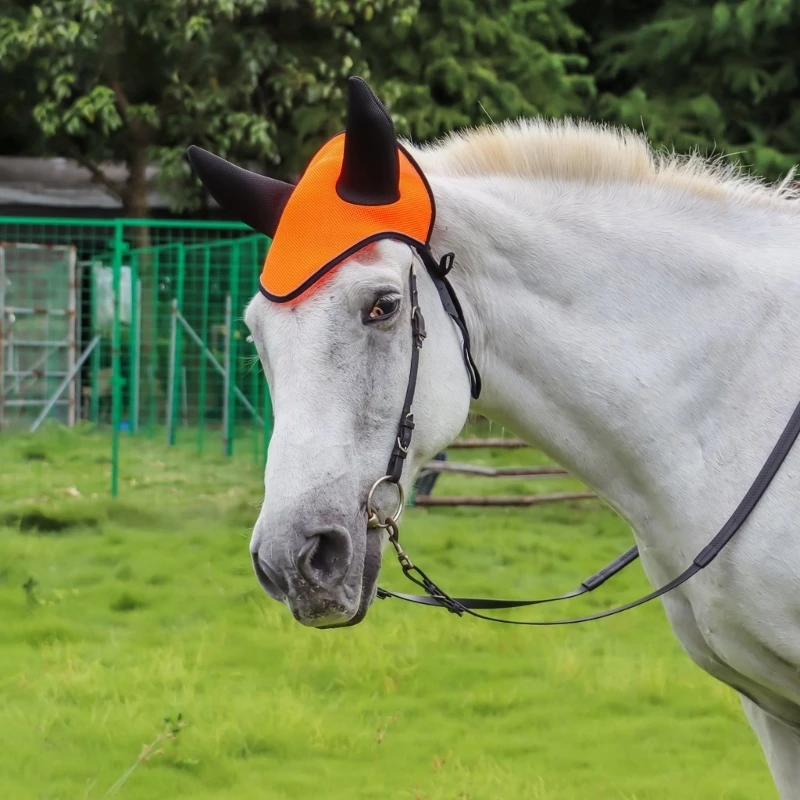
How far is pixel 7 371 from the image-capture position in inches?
472

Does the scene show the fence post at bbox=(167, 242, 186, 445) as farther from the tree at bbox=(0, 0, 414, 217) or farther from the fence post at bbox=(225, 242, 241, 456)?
the tree at bbox=(0, 0, 414, 217)

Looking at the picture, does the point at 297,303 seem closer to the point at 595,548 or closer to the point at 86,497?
the point at 595,548

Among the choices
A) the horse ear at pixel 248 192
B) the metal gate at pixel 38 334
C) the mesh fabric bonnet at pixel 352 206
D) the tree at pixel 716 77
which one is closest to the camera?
the mesh fabric bonnet at pixel 352 206

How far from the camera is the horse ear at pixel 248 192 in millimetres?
2309

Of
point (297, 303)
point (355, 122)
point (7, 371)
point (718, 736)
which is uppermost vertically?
point (355, 122)

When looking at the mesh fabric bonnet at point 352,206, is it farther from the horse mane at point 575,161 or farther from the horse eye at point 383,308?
the horse mane at point 575,161

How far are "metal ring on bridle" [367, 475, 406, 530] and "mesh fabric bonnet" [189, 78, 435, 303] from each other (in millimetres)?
387

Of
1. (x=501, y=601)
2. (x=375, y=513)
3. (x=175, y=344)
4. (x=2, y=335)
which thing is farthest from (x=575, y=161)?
(x=2, y=335)

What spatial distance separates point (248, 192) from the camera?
7.61 ft

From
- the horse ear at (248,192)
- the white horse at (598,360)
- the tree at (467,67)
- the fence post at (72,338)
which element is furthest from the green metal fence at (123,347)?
the white horse at (598,360)

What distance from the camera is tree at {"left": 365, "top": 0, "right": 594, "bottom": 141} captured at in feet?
41.9

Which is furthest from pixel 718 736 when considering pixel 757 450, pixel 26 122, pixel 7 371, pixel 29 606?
pixel 26 122

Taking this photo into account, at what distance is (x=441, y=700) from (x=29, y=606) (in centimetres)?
235

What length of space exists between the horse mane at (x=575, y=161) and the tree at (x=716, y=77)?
36.9 ft
